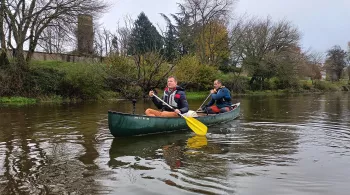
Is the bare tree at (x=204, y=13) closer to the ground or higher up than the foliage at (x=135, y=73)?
higher up

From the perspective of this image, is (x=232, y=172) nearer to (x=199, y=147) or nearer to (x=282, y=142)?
(x=199, y=147)

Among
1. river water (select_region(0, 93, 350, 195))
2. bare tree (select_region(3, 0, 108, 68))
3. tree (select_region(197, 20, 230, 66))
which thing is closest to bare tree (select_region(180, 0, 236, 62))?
tree (select_region(197, 20, 230, 66))

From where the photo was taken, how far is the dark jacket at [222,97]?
10727 millimetres

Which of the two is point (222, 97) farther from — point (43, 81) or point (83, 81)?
point (43, 81)

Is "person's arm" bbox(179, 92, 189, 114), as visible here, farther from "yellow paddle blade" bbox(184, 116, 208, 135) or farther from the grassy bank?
the grassy bank

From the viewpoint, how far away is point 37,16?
20172mm

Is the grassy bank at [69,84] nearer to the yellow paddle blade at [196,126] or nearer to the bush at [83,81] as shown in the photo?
the bush at [83,81]

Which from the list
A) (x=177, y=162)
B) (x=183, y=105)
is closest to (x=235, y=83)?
(x=183, y=105)

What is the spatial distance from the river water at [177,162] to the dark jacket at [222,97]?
190 centimetres

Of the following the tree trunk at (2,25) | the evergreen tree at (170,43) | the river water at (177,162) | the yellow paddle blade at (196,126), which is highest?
the evergreen tree at (170,43)

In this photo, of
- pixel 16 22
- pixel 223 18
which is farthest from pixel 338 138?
pixel 223 18

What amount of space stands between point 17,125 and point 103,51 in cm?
3212

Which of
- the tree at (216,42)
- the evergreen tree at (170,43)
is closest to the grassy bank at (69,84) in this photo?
the tree at (216,42)

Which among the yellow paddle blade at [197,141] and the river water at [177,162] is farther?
the yellow paddle blade at [197,141]
